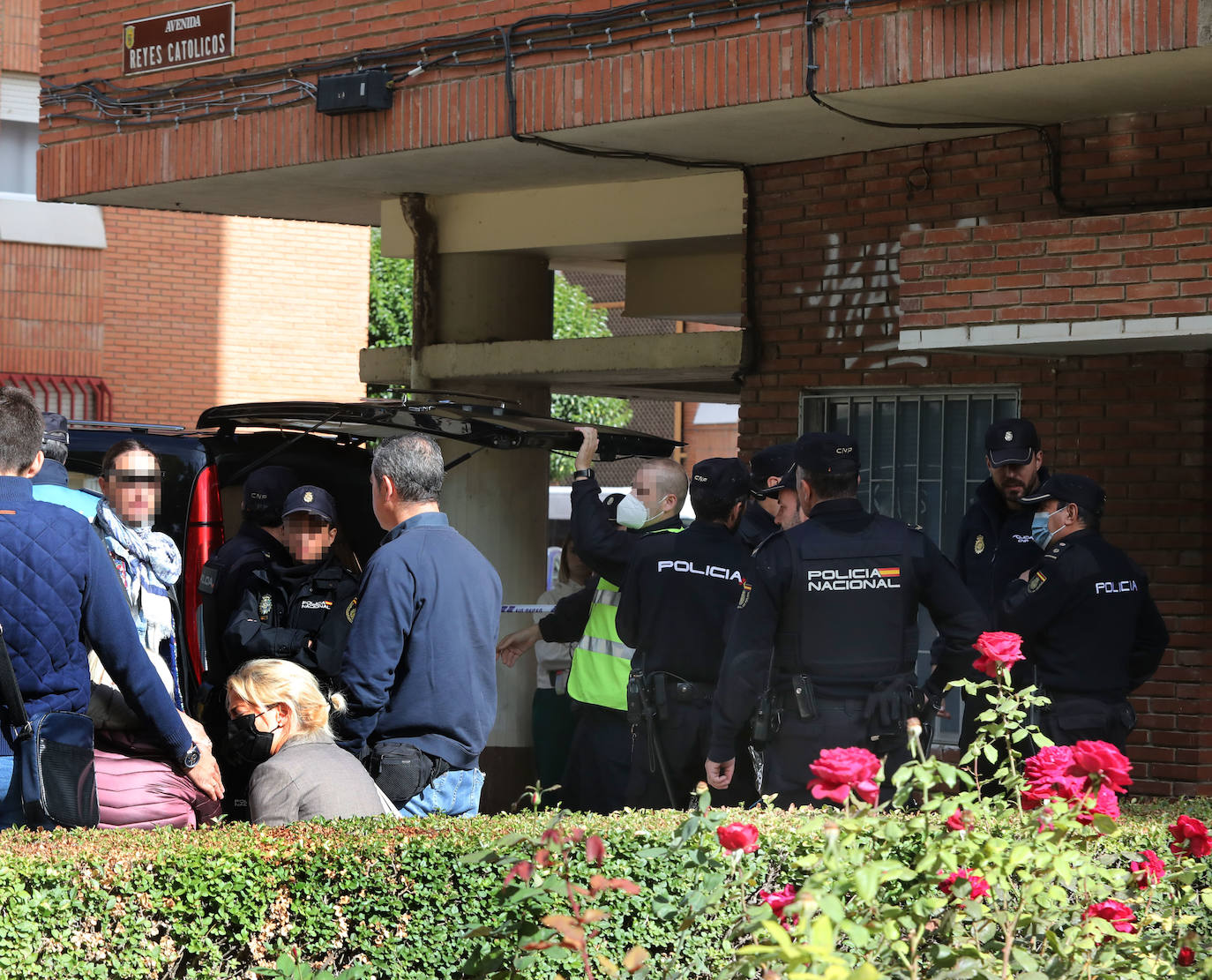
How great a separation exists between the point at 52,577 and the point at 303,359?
1736 centimetres

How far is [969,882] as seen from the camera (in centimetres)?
302

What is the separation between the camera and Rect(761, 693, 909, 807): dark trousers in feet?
17.4

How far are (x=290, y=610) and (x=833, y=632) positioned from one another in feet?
7.25

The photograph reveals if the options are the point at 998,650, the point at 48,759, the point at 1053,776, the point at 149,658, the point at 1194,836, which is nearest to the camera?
the point at 1053,776

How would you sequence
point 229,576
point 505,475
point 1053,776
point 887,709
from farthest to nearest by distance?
1. point 505,475
2. point 229,576
3. point 887,709
4. point 1053,776

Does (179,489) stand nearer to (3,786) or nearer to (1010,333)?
(3,786)

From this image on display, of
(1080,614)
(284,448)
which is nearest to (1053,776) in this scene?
(1080,614)

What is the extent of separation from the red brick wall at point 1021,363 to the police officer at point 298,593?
10.3 ft

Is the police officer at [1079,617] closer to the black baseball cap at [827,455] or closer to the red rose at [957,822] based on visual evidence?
the black baseball cap at [827,455]

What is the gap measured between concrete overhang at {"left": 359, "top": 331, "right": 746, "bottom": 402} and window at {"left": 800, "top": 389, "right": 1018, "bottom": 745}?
723 millimetres

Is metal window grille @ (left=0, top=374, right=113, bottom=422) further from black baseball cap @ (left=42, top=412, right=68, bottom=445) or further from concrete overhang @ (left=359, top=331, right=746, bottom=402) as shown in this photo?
black baseball cap @ (left=42, top=412, right=68, bottom=445)

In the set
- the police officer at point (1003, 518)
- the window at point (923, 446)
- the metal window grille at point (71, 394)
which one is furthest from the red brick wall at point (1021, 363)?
the metal window grille at point (71, 394)

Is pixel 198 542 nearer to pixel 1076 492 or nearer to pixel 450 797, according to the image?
Answer: pixel 450 797

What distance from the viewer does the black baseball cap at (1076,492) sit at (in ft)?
19.5
